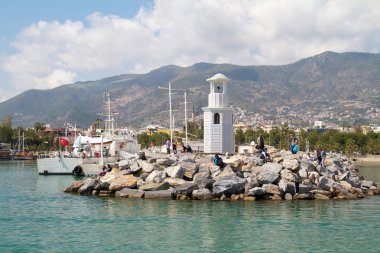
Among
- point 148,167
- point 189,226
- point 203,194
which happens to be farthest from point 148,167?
point 189,226

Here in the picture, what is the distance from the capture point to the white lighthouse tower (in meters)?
49.3

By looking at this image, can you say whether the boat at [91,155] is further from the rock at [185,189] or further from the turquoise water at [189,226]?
the turquoise water at [189,226]

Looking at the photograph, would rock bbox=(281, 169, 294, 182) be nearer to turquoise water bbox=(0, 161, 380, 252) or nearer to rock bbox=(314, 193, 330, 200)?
rock bbox=(314, 193, 330, 200)

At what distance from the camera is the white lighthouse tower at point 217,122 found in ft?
162

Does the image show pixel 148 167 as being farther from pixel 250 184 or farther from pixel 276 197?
pixel 276 197

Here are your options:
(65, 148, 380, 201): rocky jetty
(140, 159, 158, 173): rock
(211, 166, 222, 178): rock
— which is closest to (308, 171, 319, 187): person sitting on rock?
(65, 148, 380, 201): rocky jetty

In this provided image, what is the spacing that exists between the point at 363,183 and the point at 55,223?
28.3 m

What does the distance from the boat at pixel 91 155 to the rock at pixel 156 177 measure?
29858mm

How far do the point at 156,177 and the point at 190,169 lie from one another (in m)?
2.71

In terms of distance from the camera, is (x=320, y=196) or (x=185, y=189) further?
(x=320, y=196)

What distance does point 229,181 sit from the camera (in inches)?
1452

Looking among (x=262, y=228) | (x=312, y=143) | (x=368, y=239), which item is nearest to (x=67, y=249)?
(x=262, y=228)

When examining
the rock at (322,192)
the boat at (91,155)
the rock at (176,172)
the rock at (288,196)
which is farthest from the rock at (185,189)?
the boat at (91,155)

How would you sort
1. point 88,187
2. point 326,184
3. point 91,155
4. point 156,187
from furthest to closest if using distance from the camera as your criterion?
point 91,155
point 88,187
point 326,184
point 156,187
